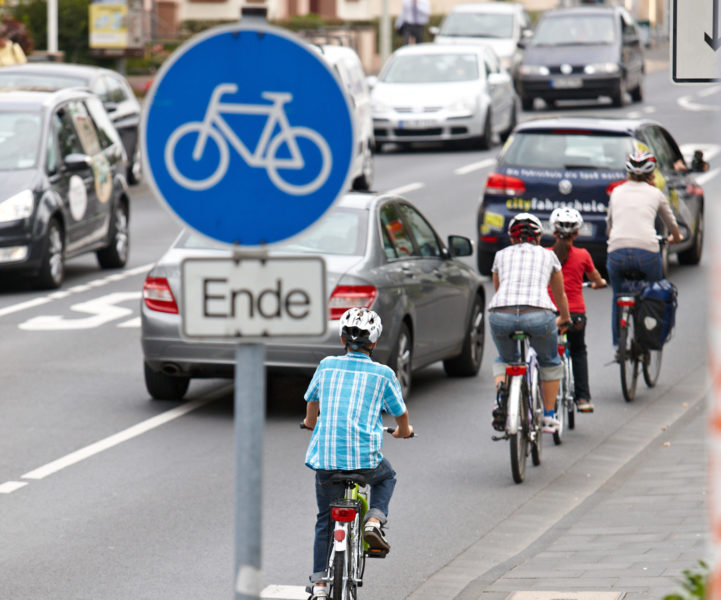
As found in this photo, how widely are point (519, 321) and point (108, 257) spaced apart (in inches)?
371

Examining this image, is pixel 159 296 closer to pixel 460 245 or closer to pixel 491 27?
pixel 460 245

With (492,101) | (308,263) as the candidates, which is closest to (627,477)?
(308,263)

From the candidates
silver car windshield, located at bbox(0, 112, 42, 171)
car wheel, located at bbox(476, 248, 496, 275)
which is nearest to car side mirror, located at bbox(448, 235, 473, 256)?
car wheel, located at bbox(476, 248, 496, 275)

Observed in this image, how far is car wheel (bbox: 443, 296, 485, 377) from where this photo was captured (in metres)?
13.7

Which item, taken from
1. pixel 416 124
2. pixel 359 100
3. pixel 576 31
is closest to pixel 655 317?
pixel 359 100

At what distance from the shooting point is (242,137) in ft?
14.5

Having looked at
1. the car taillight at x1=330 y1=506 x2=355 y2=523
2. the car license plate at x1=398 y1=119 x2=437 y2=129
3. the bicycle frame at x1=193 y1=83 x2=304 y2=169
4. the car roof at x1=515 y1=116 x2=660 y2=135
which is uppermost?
the bicycle frame at x1=193 y1=83 x2=304 y2=169

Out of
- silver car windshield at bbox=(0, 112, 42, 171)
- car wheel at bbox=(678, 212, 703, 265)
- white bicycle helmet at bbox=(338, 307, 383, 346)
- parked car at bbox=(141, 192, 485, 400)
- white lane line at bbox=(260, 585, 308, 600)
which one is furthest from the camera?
car wheel at bbox=(678, 212, 703, 265)

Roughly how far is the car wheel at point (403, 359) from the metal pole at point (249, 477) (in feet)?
25.2

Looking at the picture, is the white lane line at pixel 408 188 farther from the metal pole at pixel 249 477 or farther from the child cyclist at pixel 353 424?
the metal pole at pixel 249 477

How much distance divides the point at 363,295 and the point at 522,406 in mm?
1809

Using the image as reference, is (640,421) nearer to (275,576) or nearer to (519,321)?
(519,321)

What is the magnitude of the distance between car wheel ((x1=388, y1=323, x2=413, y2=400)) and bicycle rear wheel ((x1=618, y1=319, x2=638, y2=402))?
5.42ft

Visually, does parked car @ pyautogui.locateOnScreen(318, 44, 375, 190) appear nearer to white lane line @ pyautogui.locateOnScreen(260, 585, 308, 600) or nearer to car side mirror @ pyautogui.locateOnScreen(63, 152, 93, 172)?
car side mirror @ pyautogui.locateOnScreen(63, 152, 93, 172)
